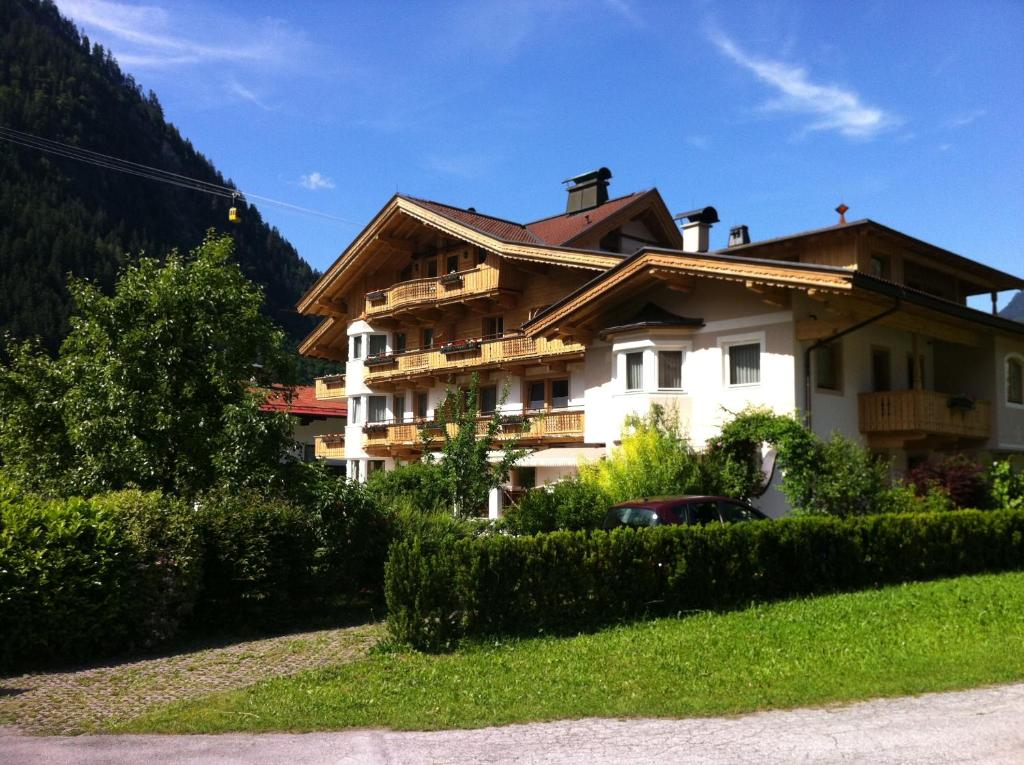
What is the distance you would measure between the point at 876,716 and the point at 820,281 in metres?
15.4

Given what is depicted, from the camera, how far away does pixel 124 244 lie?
112 metres

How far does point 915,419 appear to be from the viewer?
24594mm

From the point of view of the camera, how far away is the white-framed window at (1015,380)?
29.3m

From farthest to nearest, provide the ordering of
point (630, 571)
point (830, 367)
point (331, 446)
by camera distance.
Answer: point (331, 446), point (830, 367), point (630, 571)

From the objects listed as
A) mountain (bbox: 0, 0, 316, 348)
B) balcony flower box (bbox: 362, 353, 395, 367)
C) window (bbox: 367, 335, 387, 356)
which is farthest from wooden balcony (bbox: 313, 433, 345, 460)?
mountain (bbox: 0, 0, 316, 348)

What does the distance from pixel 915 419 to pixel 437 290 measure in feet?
64.6

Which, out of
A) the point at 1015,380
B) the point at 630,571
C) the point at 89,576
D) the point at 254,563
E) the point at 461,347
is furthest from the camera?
the point at 461,347

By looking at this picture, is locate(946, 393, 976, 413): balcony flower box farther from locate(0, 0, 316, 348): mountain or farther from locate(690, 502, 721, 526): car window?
locate(0, 0, 316, 348): mountain

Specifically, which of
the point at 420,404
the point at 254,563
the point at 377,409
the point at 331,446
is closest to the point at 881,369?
the point at 254,563

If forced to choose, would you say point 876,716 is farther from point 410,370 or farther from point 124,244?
point 124,244

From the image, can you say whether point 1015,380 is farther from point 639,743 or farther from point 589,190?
point 639,743

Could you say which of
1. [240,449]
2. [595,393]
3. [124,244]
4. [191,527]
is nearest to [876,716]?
[191,527]

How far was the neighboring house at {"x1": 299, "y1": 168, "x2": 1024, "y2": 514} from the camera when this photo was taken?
24.7m

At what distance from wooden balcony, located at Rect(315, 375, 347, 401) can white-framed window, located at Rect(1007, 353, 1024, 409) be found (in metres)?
27.9
